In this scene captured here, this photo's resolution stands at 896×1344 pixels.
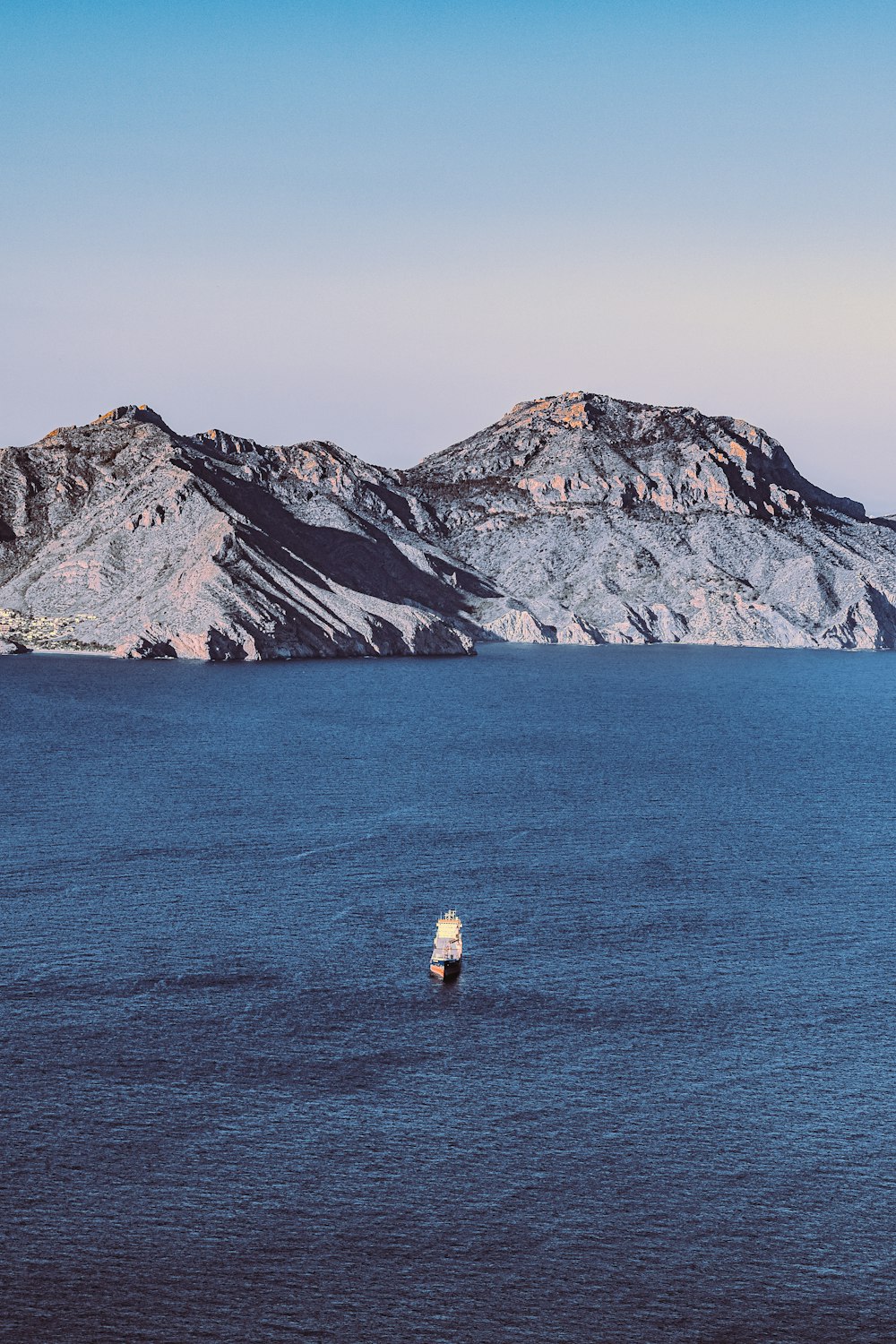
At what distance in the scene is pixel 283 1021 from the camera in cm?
5653

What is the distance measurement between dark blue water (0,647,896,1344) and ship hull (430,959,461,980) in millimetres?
787

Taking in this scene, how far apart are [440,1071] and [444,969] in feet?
34.1

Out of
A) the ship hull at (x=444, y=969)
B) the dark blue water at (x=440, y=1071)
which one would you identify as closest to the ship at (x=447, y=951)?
the ship hull at (x=444, y=969)

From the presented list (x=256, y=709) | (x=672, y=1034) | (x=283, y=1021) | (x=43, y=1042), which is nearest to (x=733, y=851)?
(x=672, y=1034)

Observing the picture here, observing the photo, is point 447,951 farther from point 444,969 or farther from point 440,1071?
Result: point 440,1071

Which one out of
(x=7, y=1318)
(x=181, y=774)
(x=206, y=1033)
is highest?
(x=181, y=774)

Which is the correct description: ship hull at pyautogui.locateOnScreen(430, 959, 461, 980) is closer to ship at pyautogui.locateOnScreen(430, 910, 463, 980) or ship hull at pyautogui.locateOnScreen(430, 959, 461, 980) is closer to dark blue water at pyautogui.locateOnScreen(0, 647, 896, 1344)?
ship at pyautogui.locateOnScreen(430, 910, 463, 980)

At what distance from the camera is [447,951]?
208ft

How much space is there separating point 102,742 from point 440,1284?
97.8m

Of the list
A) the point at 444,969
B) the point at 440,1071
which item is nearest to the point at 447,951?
the point at 444,969

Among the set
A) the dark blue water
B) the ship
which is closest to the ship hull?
the ship

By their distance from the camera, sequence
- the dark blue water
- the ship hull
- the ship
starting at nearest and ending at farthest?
the dark blue water
the ship hull
the ship

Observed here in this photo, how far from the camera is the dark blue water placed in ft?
127

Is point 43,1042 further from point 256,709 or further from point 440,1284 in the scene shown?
point 256,709
